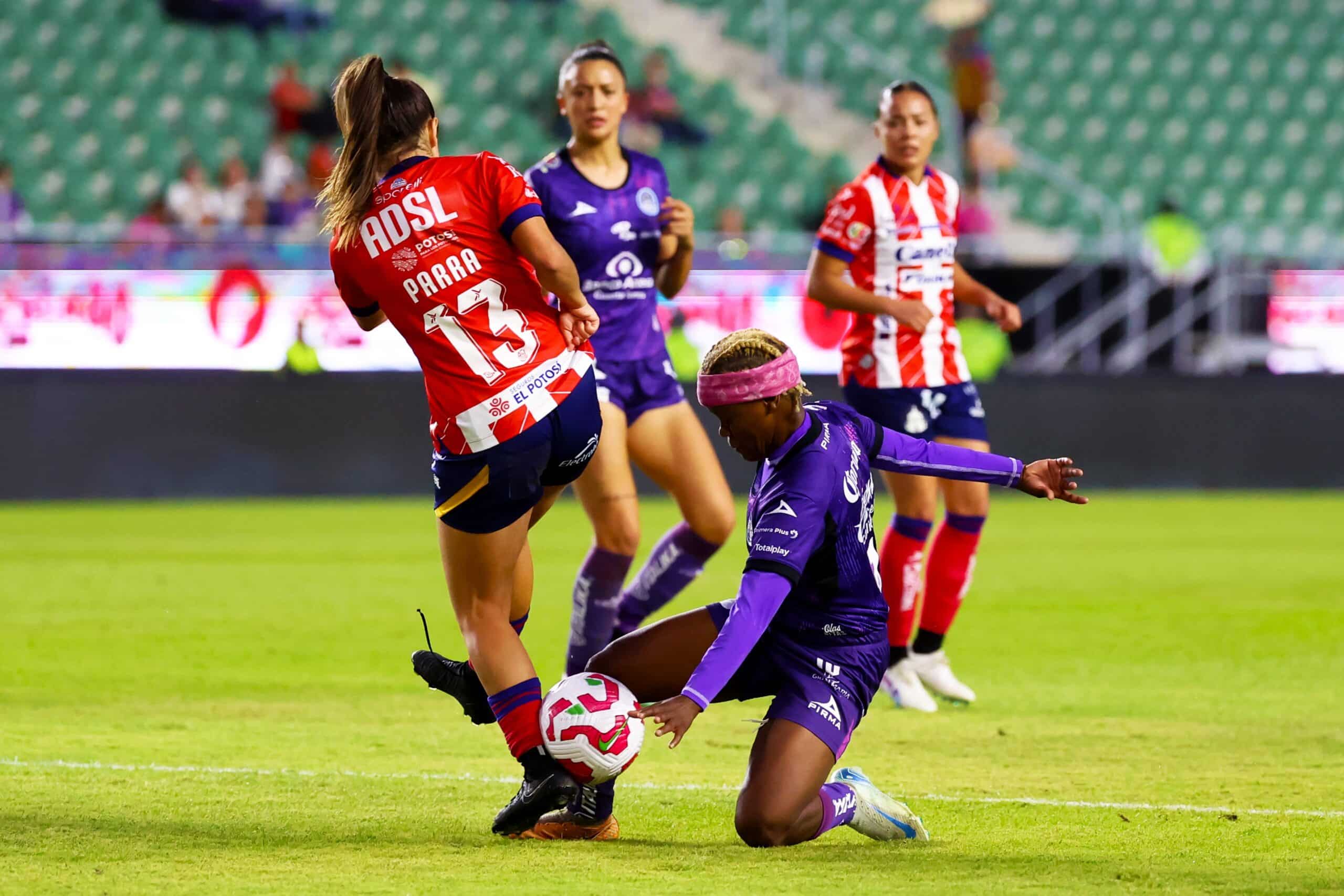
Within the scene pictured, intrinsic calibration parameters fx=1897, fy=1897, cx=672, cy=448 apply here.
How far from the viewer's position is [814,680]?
498cm

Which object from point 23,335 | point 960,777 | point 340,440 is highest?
point 960,777

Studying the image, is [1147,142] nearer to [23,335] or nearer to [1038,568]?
[1038,568]

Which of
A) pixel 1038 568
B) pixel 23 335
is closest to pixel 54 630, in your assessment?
pixel 1038 568

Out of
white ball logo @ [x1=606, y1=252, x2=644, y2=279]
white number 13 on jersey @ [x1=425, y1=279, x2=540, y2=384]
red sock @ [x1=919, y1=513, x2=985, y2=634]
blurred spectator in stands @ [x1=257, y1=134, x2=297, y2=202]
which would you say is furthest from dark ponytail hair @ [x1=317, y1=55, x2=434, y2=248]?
blurred spectator in stands @ [x1=257, y1=134, x2=297, y2=202]

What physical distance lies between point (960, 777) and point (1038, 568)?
6.85 metres

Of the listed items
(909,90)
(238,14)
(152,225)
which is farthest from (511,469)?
(238,14)

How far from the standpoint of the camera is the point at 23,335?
623 inches

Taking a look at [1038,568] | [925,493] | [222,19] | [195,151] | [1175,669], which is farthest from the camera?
[222,19]

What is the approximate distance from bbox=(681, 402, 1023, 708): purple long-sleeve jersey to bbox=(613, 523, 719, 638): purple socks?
7.34 ft

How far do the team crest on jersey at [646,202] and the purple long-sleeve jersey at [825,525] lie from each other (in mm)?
2213

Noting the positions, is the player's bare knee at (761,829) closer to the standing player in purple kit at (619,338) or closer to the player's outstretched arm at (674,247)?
the standing player in purple kit at (619,338)

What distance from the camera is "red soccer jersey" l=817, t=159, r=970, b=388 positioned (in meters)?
7.46

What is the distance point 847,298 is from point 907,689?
1.52m

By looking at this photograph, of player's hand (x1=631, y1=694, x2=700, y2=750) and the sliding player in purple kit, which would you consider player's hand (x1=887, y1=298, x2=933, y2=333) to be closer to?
the sliding player in purple kit
